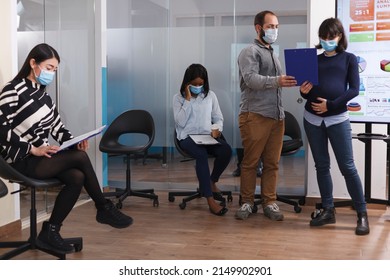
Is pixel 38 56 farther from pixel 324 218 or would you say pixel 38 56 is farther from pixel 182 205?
pixel 324 218

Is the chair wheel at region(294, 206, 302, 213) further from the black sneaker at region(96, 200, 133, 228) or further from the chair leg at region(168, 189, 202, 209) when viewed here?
the black sneaker at region(96, 200, 133, 228)

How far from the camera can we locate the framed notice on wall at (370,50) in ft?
13.1

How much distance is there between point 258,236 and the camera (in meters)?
3.57

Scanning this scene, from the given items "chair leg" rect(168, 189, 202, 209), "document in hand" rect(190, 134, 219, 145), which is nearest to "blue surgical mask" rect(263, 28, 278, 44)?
"document in hand" rect(190, 134, 219, 145)

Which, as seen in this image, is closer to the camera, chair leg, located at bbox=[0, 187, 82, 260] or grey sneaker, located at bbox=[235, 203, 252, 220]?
chair leg, located at bbox=[0, 187, 82, 260]

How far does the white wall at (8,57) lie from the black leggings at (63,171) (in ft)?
2.71

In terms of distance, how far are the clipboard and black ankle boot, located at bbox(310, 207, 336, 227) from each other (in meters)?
1.01

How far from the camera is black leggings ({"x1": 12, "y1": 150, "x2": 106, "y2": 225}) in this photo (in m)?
2.89

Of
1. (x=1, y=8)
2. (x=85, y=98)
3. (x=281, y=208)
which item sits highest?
(x=1, y=8)

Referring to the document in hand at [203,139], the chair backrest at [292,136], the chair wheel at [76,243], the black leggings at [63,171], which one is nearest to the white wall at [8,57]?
the chair wheel at [76,243]

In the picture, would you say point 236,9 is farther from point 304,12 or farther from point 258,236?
point 258,236

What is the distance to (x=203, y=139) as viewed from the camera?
174 inches
